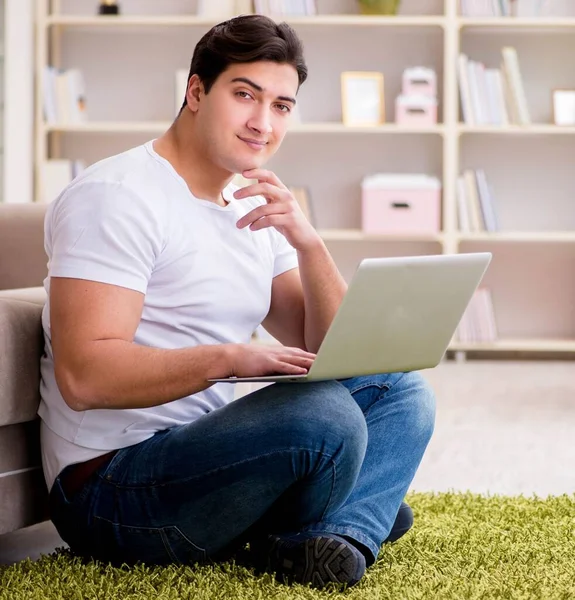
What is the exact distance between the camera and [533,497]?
6.75ft

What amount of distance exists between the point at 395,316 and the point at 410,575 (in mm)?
380

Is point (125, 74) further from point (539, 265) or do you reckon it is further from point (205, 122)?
point (205, 122)

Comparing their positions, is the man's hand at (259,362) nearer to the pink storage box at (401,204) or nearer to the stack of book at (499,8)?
the pink storage box at (401,204)

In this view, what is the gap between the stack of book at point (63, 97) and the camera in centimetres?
450

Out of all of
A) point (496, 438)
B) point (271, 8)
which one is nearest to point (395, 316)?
point (496, 438)

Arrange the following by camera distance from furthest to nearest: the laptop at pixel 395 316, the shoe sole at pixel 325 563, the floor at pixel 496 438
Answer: the floor at pixel 496 438 → the shoe sole at pixel 325 563 → the laptop at pixel 395 316

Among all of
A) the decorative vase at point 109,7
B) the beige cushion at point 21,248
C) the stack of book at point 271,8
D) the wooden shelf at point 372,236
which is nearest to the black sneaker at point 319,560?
the beige cushion at point 21,248

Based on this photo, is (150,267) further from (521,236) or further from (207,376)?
(521,236)

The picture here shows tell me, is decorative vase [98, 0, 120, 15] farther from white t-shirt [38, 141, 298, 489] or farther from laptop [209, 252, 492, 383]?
laptop [209, 252, 492, 383]

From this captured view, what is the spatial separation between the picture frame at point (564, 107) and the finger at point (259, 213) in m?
3.25

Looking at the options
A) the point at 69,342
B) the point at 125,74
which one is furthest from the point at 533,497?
the point at 125,74

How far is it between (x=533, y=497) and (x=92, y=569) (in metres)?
0.93

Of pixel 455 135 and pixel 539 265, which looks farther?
pixel 539 265

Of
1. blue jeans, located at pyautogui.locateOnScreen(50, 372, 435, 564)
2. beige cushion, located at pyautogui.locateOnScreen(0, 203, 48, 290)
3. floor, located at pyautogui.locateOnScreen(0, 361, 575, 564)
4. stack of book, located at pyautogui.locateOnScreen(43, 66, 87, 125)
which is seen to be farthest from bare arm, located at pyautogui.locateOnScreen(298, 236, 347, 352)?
stack of book, located at pyautogui.locateOnScreen(43, 66, 87, 125)
